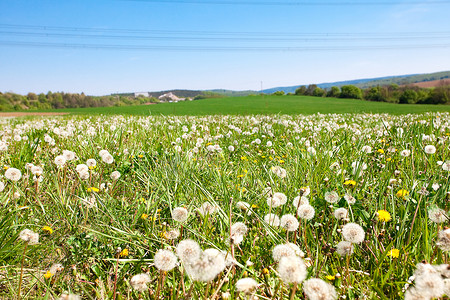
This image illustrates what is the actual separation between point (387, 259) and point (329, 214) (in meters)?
0.63

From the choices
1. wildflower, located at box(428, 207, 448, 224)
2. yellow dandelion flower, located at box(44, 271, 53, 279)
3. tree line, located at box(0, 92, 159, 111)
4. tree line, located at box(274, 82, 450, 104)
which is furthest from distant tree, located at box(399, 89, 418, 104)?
tree line, located at box(0, 92, 159, 111)

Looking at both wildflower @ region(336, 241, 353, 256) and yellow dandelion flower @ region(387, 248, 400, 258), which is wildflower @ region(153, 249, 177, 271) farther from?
yellow dandelion flower @ region(387, 248, 400, 258)

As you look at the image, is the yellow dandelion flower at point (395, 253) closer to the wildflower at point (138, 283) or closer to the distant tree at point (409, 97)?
the wildflower at point (138, 283)

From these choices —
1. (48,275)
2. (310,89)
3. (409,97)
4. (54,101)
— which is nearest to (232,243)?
(48,275)

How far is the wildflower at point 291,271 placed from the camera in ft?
2.81

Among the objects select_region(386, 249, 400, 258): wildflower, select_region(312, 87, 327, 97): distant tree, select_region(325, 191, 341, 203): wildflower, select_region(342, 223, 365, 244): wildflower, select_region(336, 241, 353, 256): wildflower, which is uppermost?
select_region(312, 87, 327, 97): distant tree

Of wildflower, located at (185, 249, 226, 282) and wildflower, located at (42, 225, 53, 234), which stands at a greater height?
wildflower, located at (185, 249, 226, 282)

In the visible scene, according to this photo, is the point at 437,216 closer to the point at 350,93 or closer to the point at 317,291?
the point at 317,291

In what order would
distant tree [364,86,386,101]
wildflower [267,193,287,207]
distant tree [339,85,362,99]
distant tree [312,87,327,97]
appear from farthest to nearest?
distant tree [312,87,327,97] < distant tree [339,85,362,99] < distant tree [364,86,386,101] < wildflower [267,193,287,207]

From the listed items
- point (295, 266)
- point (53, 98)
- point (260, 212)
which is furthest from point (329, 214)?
point (53, 98)

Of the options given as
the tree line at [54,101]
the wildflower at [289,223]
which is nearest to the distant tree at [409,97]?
the wildflower at [289,223]

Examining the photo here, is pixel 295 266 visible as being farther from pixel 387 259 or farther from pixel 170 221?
pixel 170 221

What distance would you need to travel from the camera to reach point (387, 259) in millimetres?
1461

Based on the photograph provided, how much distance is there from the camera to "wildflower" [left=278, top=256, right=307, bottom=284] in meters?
0.86
